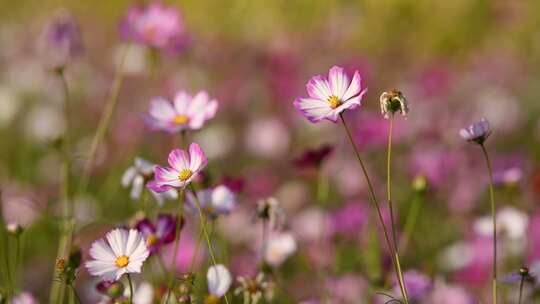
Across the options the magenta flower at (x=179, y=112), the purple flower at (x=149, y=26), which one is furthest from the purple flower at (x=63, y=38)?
the magenta flower at (x=179, y=112)

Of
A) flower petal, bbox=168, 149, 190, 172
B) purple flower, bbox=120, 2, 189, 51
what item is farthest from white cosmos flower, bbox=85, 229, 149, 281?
purple flower, bbox=120, 2, 189, 51

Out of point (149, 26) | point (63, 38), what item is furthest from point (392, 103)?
point (63, 38)

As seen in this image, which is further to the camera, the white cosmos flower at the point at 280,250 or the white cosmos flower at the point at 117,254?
the white cosmos flower at the point at 280,250

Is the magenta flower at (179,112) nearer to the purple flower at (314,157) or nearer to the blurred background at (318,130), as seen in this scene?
the blurred background at (318,130)

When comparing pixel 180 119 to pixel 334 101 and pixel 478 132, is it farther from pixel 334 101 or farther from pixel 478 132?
pixel 478 132

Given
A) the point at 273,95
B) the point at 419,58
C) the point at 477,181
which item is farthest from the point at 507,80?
the point at 477,181

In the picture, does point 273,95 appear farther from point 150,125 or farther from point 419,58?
point 150,125

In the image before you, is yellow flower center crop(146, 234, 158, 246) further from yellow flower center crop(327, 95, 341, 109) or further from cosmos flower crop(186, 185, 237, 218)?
yellow flower center crop(327, 95, 341, 109)
